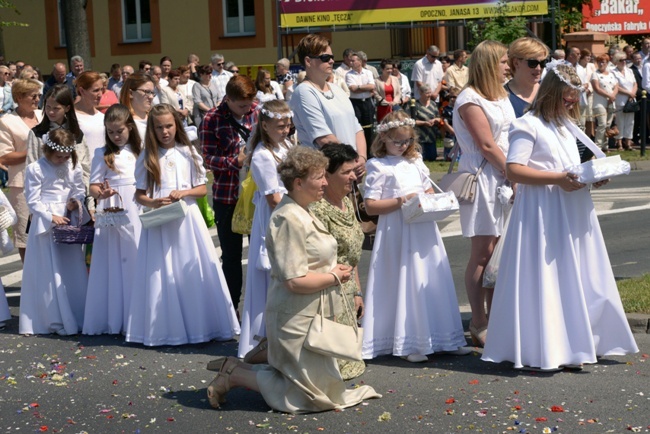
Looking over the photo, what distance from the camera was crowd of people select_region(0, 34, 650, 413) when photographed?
705 cm

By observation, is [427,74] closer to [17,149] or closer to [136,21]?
[17,149]

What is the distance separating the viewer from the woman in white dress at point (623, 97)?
23797 millimetres

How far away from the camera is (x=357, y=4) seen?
25125 mm

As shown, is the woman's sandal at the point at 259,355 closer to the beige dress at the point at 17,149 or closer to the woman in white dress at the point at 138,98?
the woman in white dress at the point at 138,98

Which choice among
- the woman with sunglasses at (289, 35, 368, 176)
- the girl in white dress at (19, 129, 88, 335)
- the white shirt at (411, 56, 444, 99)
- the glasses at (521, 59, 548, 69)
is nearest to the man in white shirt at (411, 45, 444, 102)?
the white shirt at (411, 56, 444, 99)

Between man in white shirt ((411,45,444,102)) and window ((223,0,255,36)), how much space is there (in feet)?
41.3

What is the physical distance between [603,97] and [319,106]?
1564 centimetres

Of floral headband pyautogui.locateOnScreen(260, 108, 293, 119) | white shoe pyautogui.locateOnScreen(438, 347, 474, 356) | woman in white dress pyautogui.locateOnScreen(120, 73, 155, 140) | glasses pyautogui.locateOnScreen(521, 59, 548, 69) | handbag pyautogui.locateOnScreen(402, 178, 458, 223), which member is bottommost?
white shoe pyautogui.locateOnScreen(438, 347, 474, 356)

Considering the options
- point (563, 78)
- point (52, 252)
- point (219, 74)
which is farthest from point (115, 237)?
point (219, 74)

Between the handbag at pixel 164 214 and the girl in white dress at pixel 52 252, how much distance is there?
1.27 meters

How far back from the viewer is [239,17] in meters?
36.6

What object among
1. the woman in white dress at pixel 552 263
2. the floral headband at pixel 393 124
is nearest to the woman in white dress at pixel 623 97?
the floral headband at pixel 393 124

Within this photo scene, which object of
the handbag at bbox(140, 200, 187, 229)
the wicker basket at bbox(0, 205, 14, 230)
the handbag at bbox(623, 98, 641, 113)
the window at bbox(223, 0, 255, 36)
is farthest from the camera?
the window at bbox(223, 0, 255, 36)

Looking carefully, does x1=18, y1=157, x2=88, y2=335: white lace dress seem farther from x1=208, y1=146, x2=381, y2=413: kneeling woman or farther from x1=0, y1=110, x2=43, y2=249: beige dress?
x1=208, y1=146, x2=381, y2=413: kneeling woman
